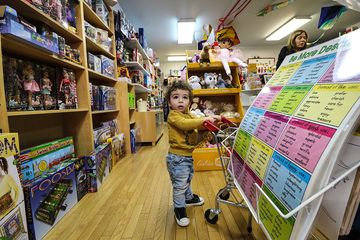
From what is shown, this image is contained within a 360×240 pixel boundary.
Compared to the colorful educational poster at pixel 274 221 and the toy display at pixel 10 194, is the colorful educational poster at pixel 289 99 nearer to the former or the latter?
the colorful educational poster at pixel 274 221

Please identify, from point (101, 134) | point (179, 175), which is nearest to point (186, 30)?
point (101, 134)

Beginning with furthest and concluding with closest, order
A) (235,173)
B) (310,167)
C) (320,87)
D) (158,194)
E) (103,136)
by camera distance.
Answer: (103,136) < (158,194) < (235,173) < (320,87) < (310,167)

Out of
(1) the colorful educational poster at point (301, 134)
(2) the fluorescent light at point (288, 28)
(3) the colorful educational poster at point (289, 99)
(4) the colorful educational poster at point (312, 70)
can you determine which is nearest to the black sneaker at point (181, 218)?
(1) the colorful educational poster at point (301, 134)

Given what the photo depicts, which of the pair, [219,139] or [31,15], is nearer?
[219,139]

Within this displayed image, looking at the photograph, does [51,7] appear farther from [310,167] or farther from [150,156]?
[150,156]

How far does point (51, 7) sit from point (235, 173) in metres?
1.61

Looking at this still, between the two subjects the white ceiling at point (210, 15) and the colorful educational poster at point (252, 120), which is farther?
the white ceiling at point (210, 15)

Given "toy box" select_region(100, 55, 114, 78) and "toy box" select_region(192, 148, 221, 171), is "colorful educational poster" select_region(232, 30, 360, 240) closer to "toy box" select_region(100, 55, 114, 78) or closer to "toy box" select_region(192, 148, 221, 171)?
"toy box" select_region(192, 148, 221, 171)

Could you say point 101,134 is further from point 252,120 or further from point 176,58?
point 176,58

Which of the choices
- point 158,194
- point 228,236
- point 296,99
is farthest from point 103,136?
point 296,99

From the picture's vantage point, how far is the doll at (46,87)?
1428mm

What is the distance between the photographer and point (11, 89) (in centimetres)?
117

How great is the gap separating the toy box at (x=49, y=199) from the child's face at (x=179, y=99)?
2.87ft

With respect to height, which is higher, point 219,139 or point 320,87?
point 320,87
